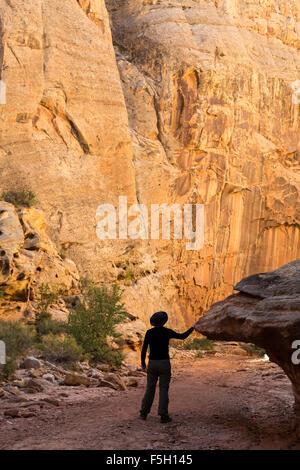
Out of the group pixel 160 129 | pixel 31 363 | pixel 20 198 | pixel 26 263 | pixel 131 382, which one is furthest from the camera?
pixel 160 129

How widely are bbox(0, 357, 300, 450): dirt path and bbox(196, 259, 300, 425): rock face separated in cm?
81

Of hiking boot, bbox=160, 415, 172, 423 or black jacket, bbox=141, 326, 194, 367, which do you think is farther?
black jacket, bbox=141, 326, 194, 367

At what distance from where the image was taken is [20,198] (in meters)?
15.6

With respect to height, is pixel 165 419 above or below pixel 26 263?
below

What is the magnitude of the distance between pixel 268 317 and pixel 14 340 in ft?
19.4

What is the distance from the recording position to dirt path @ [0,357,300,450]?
16.6ft

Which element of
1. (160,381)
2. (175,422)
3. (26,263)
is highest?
(26,263)

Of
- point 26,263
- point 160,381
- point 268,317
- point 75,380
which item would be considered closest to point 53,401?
point 75,380

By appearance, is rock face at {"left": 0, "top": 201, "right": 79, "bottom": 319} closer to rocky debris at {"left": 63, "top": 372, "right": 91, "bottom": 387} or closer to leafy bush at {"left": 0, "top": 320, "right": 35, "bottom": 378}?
leafy bush at {"left": 0, "top": 320, "right": 35, "bottom": 378}

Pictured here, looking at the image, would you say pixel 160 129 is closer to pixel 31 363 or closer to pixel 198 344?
pixel 198 344

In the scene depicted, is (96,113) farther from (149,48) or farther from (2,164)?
(149,48)

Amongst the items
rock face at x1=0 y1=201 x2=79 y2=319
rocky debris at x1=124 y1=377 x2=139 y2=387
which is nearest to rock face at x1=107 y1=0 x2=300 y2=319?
rock face at x1=0 y1=201 x2=79 y2=319

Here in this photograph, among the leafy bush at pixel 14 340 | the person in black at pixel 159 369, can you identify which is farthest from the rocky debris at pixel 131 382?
the person in black at pixel 159 369

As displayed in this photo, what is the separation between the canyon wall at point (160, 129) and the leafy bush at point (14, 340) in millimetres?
6819
